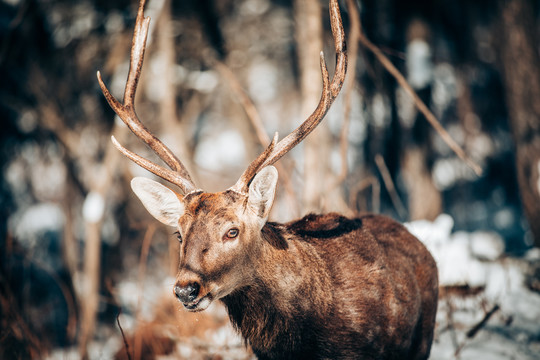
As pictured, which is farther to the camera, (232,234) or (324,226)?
(324,226)

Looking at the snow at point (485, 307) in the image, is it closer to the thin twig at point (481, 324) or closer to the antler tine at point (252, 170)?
the thin twig at point (481, 324)

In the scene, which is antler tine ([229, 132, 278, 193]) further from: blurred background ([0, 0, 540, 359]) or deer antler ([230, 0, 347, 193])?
blurred background ([0, 0, 540, 359])

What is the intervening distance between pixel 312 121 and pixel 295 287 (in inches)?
47.3

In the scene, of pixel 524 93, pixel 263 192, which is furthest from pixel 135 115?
pixel 524 93

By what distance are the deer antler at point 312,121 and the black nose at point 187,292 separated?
2.47 ft

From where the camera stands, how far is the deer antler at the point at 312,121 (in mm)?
2957

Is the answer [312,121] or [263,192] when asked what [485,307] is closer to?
[312,121]

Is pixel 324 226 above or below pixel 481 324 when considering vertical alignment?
above

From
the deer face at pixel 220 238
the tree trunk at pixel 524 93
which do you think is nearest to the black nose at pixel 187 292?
the deer face at pixel 220 238

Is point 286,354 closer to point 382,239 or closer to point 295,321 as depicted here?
point 295,321

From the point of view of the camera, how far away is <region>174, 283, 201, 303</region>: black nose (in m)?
2.46

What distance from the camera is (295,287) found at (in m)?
2.89

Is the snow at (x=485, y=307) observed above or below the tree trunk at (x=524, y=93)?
below

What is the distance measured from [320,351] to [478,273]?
377 centimetres
